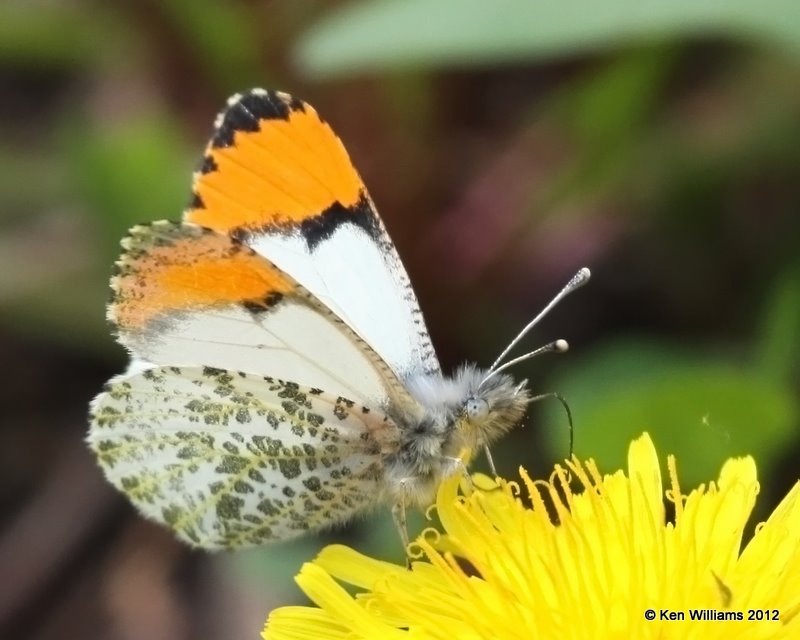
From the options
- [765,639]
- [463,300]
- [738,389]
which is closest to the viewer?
[765,639]

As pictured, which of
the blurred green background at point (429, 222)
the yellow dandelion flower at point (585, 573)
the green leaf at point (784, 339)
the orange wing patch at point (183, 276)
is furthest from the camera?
the blurred green background at point (429, 222)

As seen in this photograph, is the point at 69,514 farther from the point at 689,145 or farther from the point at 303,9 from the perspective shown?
the point at 689,145

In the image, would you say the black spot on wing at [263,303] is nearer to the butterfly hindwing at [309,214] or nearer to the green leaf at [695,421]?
the butterfly hindwing at [309,214]

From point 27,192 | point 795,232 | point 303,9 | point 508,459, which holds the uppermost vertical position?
point 303,9

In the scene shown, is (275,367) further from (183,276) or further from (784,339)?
(784,339)

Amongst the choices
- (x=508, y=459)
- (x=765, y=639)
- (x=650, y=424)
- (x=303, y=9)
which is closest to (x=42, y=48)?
(x=303, y=9)

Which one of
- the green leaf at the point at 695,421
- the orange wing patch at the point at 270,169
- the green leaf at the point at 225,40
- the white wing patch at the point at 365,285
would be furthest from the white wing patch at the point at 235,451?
the green leaf at the point at 225,40
